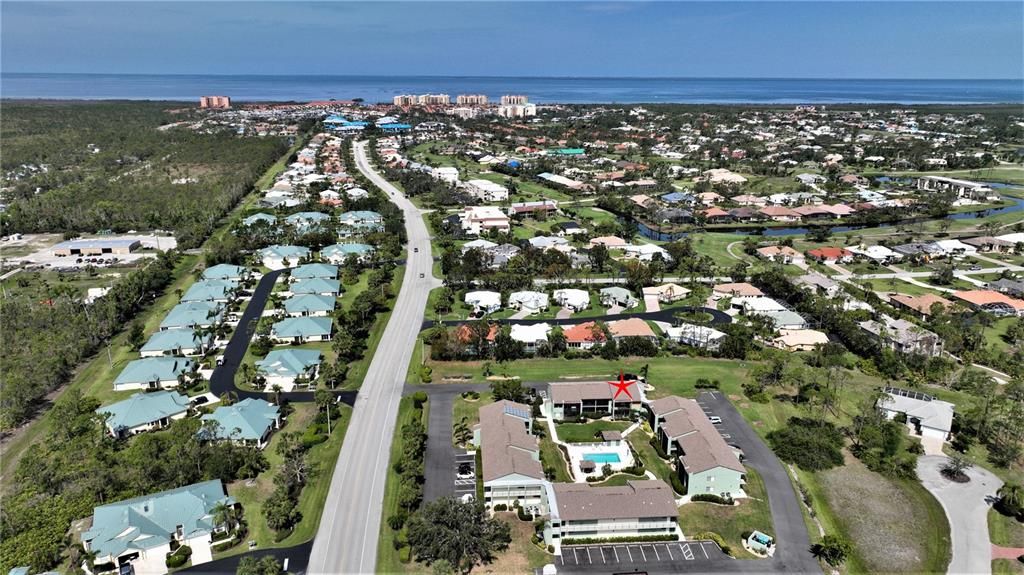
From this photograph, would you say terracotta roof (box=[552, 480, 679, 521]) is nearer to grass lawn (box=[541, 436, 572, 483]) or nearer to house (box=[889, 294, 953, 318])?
grass lawn (box=[541, 436, 572, 483])

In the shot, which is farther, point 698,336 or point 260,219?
point 260,219

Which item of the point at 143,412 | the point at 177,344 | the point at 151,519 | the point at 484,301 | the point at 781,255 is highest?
the point at 781,255

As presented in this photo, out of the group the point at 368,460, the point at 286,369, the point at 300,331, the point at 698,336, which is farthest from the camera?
the point at 300,331

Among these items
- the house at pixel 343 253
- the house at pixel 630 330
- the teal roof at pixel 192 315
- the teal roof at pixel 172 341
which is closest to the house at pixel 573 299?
the house at pixel 630 330

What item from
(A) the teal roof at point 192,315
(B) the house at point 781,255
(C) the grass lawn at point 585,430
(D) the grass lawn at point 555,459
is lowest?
(D) the grass lawn at point 555,459

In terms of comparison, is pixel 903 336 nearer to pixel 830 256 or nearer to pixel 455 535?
pixel 830 256

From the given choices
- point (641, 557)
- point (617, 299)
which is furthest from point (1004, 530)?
point (617, 299)

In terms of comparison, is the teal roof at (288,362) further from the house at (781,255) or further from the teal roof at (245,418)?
the house at (781,255)
